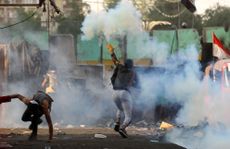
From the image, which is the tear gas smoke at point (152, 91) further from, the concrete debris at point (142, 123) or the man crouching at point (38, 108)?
the man crouching at point (38, 108)

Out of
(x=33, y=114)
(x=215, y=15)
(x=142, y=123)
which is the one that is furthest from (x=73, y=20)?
(x=33, y=114)

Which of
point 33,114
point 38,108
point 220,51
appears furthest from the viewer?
point 220,51

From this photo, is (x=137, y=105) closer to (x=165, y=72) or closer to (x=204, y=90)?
(x=165, y=72)

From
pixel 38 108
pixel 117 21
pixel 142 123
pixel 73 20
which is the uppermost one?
pixel 73 20

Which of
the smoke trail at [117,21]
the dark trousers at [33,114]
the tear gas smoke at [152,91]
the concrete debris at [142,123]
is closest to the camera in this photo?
the dark trousers at [33,114]

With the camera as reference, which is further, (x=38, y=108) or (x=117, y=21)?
(x=117, y=21)

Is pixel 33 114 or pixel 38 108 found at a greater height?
pixel 38 108

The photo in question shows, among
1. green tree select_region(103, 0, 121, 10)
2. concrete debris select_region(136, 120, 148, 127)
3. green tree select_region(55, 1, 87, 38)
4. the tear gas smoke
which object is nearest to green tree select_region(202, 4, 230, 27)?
green tree select_region(55, 1, 87, 38)

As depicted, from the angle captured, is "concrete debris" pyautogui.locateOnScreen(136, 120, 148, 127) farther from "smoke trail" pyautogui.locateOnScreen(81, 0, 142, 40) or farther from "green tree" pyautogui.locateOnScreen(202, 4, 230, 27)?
"green tree" pyautogui.locateOnScreen(202, 4, 230, 27)

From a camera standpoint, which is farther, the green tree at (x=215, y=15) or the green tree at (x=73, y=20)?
the green tree at (x=215, y=15)

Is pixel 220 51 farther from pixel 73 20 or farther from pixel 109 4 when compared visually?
pixel 73 20

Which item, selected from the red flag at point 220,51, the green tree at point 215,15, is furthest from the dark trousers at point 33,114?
the green tree at point 215,15

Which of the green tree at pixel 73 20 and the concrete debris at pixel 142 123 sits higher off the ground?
the green tree at pixel 73 20

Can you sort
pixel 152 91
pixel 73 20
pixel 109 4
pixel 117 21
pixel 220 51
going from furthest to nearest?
pixel 73 20 < pixel 109 4 < pixel 152 91 < pixel 220 51 < pixel 117 21
